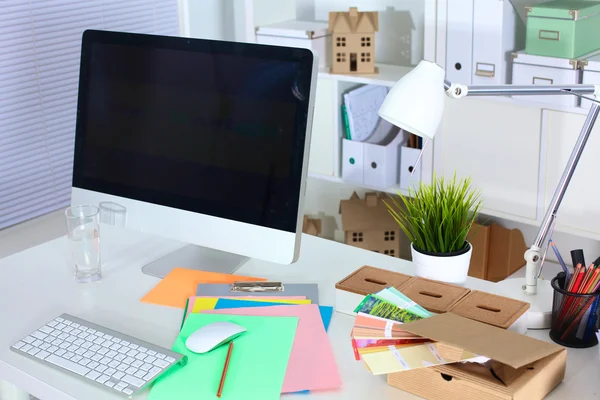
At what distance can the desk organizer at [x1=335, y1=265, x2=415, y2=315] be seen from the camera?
1.41m

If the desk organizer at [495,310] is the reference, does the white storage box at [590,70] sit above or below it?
above

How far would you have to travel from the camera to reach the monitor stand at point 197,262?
167 cm

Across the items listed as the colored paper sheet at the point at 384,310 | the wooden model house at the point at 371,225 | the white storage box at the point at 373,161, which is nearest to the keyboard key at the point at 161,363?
the colored paper sheet at the point at 384,310

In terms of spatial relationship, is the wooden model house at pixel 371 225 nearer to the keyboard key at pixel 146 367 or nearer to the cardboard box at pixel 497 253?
the cardboard box at pixel 497 253

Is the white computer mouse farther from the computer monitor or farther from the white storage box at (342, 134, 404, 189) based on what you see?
the white storage box at (342, 134, 404, 189)

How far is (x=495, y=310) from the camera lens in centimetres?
130

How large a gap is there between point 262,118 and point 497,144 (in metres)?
1.20

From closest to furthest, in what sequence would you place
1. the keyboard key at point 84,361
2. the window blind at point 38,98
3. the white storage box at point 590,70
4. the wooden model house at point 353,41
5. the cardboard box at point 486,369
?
the cardboard box at point 486,369, the keyboard key at point 84,361, the white storage box at point 590,70, the window blind at point 38,98, the wooden model house at point 353,41

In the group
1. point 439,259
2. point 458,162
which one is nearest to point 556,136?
point 458,162

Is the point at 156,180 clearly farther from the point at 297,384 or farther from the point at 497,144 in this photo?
the point at 497,144

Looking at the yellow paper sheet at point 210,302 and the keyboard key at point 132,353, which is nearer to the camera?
the keyboard key at point 132,353

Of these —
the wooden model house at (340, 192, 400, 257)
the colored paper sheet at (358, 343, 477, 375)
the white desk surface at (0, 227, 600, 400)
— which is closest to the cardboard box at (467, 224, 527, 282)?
the wooden model house at (340, 192, 400, 257)

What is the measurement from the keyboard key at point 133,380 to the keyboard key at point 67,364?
83mm

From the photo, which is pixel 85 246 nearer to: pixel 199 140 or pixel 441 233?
pixel 199 140
